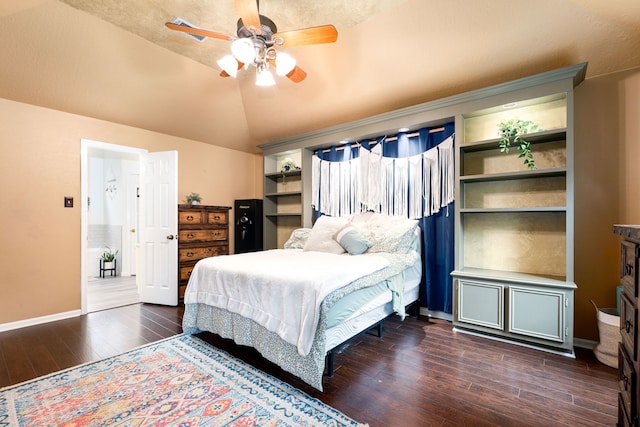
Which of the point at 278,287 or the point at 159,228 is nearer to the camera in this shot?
the point at 278,287

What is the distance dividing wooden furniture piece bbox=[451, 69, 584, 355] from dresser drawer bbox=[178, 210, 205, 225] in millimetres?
3510

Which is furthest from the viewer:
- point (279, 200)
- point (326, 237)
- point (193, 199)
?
point (279, 200)

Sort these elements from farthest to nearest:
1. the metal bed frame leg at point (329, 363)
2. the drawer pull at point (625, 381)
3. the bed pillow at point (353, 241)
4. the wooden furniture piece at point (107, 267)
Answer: the wooden furniture piece at point (107, 267)
the bed pillow at point (353, 241)
the metal bed frame leg at point (329, 363)
the drawer pull at point (625, 381)

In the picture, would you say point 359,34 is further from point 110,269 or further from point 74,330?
point 110,269

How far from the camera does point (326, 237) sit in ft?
11.6

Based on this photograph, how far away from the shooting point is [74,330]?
3.06 meters

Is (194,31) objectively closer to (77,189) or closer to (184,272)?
(77,189)

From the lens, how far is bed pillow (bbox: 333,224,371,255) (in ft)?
10.5

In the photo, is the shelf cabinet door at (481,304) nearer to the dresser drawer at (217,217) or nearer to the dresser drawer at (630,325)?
the dresser drawer at (630,325)

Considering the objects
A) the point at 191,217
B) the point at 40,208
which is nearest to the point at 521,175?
the point at 191,217

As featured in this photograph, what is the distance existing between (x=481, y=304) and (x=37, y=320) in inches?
191

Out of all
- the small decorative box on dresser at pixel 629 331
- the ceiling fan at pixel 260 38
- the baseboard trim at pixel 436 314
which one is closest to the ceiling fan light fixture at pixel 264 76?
the ceiling fan at pixel 260 38

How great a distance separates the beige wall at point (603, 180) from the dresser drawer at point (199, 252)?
444cm

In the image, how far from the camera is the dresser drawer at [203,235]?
415cm
